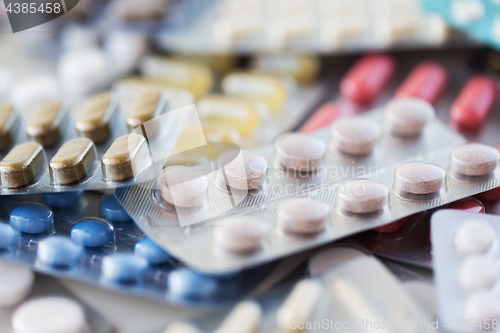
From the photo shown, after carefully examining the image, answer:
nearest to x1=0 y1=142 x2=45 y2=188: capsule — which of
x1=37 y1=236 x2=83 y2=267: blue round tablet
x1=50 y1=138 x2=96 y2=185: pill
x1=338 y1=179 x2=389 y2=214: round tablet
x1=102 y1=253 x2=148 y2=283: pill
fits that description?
x1=50 y1=138 x2=96 y2=185: pill

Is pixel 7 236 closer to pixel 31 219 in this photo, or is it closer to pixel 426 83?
pixel 31 219

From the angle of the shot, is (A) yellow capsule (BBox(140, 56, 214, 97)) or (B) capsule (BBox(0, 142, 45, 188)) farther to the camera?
(A) yellow capsule (BBox(140, 56, 214, 97))

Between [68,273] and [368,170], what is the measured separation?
2.31 feet

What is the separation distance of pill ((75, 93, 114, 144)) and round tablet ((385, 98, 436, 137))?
2.36 ft

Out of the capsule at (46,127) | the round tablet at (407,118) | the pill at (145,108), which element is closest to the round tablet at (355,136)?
the round tablet at (407,118)

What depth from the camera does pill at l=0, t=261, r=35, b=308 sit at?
1011 mm

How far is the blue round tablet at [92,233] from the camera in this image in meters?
1.07

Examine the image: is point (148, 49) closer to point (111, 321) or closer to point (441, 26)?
point (441, 26)

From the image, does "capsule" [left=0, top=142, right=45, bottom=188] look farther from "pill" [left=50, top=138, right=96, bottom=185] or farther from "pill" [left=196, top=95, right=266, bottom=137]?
"pill" [left=196, top=95, right=266, bottom=137]

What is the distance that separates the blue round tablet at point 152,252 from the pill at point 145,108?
0.96 ft

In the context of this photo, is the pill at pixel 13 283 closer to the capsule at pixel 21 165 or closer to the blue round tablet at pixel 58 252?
the blue round tablet at pixel 58 252

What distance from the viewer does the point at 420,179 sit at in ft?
3.61

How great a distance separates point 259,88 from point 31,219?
85 centimetres

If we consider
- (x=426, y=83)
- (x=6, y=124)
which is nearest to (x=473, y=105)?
(x=426, y=83)
